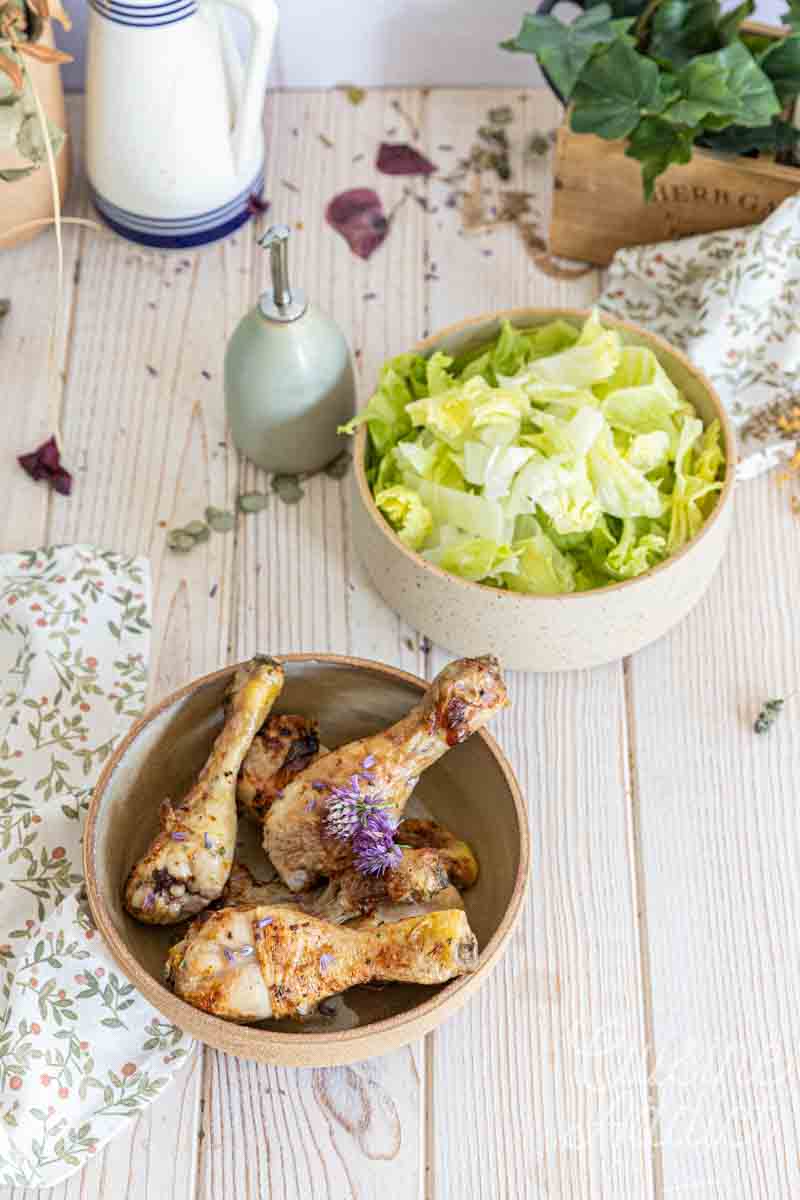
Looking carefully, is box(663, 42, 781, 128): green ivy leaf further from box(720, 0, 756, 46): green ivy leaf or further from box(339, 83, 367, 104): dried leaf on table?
box(339, 83, 367, 104): dried leaf on table

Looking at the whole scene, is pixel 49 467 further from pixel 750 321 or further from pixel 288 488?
pixel 750 321

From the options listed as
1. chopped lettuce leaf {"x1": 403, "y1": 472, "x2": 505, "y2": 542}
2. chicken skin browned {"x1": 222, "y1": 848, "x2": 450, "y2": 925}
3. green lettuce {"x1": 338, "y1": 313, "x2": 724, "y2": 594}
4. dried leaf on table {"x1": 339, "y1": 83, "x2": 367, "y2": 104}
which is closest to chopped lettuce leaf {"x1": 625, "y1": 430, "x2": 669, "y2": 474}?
green lettuce {"x1": 338, "y1": 313, "x2": 724, "y2": 594}

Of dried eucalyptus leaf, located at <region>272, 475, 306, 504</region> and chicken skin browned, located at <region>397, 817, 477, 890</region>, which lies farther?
dried eucalyptus leaf, located at <region>272, 475, 306, 504</region>

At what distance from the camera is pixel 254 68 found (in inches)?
40.3

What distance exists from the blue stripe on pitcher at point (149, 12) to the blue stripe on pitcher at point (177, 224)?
0.17 m

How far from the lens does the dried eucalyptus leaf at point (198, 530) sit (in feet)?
3.35

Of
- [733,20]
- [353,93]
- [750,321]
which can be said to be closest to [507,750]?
[750,321]

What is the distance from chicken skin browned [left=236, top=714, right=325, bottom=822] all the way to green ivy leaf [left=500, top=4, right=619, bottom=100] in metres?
0.57

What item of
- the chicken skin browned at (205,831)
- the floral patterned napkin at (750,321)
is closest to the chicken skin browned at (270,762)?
the chicken skin browned at (205,831)

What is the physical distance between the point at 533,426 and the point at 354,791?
1.07 feet

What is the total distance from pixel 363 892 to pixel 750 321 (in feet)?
1.87

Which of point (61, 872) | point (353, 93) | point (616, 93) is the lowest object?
point (61, 872)

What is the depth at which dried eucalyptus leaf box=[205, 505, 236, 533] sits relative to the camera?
103cm

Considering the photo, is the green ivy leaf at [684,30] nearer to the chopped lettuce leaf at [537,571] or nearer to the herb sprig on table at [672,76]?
the herb sprig on table at [672,76]
